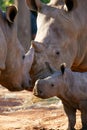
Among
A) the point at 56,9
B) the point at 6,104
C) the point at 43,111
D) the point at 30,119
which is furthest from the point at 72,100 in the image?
the point at 6,104

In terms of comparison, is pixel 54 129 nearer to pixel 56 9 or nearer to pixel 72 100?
pixel 72 100

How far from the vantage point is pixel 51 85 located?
8.23 m

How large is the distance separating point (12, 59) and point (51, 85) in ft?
2.05

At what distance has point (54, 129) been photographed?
911 centimetres

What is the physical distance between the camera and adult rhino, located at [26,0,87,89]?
27.0ft

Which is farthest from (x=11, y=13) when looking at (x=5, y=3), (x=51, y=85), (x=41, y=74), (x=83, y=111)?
(x=5, y=3)

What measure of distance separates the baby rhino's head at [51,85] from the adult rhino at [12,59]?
0.29m

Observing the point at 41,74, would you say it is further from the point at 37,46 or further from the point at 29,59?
the point at 37,46

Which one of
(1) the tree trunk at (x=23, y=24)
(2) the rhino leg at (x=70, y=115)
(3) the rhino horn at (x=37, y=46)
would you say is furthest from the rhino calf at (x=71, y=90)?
(1) the tree trunk at (x=23, y=24)

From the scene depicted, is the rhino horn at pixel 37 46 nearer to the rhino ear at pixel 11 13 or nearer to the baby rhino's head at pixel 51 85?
the baby rhino's head at pixel 51 85

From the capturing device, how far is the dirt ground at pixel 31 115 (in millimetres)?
9492

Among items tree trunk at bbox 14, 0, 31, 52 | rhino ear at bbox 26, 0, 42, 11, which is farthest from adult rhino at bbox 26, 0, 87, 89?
tree trunk at bbox 14, 0, 31, 52

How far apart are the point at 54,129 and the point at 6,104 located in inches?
194

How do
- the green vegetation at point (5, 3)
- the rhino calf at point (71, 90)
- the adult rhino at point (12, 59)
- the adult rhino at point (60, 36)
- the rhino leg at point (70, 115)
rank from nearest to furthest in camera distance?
the adult rhino at point (12, 59), the adult rhino at point (60, 36), the rhino calf at point (71, 90), the rhino leg at point (70, 115), the green vegetation at point (5, 3)
